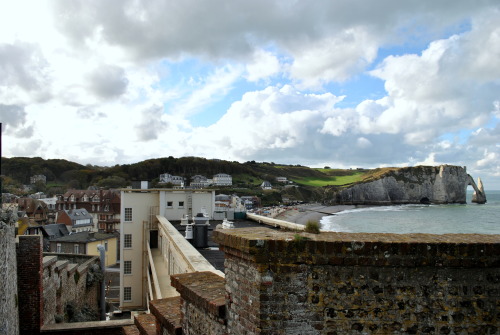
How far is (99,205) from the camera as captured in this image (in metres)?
84.8

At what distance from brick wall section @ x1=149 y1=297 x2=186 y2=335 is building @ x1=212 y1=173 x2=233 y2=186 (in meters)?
160

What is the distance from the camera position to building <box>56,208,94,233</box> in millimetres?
67938

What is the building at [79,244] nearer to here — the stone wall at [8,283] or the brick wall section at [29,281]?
the brick wall section at [29,281]

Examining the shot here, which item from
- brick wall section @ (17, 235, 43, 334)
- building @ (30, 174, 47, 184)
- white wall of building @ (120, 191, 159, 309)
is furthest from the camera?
building @ (30, 174, 47, 184)

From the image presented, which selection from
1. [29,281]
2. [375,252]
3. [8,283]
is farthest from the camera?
[29,281]

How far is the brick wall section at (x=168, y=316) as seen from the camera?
4520 millimetres

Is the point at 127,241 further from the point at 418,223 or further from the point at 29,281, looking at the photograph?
the point at 418,223

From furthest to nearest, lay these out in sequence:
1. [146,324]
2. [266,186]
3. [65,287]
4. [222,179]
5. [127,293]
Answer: [266,186], [222,179], [127,293], [65,287], [146,324]

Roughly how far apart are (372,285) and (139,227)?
21.6 meters

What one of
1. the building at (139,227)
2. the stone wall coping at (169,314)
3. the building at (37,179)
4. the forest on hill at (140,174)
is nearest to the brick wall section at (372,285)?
the stone wall coping at (169,314)

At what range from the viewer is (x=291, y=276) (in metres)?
3.14

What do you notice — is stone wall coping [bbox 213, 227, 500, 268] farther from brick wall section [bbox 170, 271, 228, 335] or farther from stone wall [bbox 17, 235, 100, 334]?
stone wall [bbox 17, 235, 100, 334]

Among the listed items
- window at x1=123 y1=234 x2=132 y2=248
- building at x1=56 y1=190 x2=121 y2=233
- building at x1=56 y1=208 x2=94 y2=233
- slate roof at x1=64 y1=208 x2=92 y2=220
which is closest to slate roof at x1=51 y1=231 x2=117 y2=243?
window at x1=123 y1=234 x2=132 y2=248

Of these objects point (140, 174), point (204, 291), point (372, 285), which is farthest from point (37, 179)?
point (372, 285)
